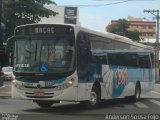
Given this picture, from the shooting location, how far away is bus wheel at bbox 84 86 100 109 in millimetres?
20484

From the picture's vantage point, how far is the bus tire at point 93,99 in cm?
2048

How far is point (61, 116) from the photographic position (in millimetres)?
17547

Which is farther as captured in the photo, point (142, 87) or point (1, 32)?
point (1, 32)

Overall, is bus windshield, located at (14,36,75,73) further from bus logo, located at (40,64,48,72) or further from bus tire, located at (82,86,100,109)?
bus tire, located at (82,86,100,109)

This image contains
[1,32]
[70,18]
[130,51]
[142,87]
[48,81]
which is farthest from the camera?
[70,18]

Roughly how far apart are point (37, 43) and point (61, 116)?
3091 millimetres

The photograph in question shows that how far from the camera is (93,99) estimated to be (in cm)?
2067

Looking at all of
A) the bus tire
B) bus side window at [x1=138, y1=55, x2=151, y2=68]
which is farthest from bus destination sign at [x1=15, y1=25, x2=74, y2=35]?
bus side window at [x1=138, y1=55, x2=151, y2=68]

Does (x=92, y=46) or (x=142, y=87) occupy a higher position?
(x=92, y=46)

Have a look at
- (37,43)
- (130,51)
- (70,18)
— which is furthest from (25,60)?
(70,18)

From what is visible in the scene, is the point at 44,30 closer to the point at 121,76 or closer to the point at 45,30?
the point at 45,30

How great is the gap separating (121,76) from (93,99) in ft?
12.1

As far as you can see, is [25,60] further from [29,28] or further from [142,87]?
[142,87]

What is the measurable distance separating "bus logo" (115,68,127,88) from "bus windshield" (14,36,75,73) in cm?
478
